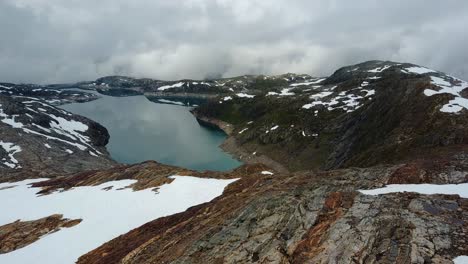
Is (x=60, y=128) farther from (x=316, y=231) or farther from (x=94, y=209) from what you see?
(x=316, y=231)

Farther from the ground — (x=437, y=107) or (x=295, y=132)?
(x=437, y=107)

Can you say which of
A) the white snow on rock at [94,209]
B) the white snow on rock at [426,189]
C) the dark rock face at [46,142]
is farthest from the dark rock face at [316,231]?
the dark rock face at [46,142]

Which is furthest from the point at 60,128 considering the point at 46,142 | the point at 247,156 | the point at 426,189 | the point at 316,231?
the point at 426,189

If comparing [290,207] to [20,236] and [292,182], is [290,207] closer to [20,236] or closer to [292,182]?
[292,182]

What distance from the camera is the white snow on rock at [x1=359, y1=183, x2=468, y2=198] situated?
81.7 ft

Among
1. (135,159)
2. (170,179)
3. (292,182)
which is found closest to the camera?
(292,182)

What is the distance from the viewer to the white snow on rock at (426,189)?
81.7ft

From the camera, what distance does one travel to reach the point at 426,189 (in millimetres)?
25781

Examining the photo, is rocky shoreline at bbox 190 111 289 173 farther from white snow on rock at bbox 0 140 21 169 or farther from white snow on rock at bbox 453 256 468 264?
white snow on rock at bbox 453 256 468 264

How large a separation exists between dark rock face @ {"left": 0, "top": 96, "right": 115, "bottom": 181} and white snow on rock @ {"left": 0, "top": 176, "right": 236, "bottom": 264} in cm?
3106

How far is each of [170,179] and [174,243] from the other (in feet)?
72.0

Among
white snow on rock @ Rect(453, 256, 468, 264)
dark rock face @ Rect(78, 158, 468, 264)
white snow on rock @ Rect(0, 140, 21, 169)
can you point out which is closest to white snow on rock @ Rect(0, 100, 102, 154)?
white snow on rock @ Rect(0, 140, 21, 169)

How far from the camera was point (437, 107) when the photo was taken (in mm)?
79875

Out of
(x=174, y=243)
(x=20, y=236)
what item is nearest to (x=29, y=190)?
(x=20, y=236)
